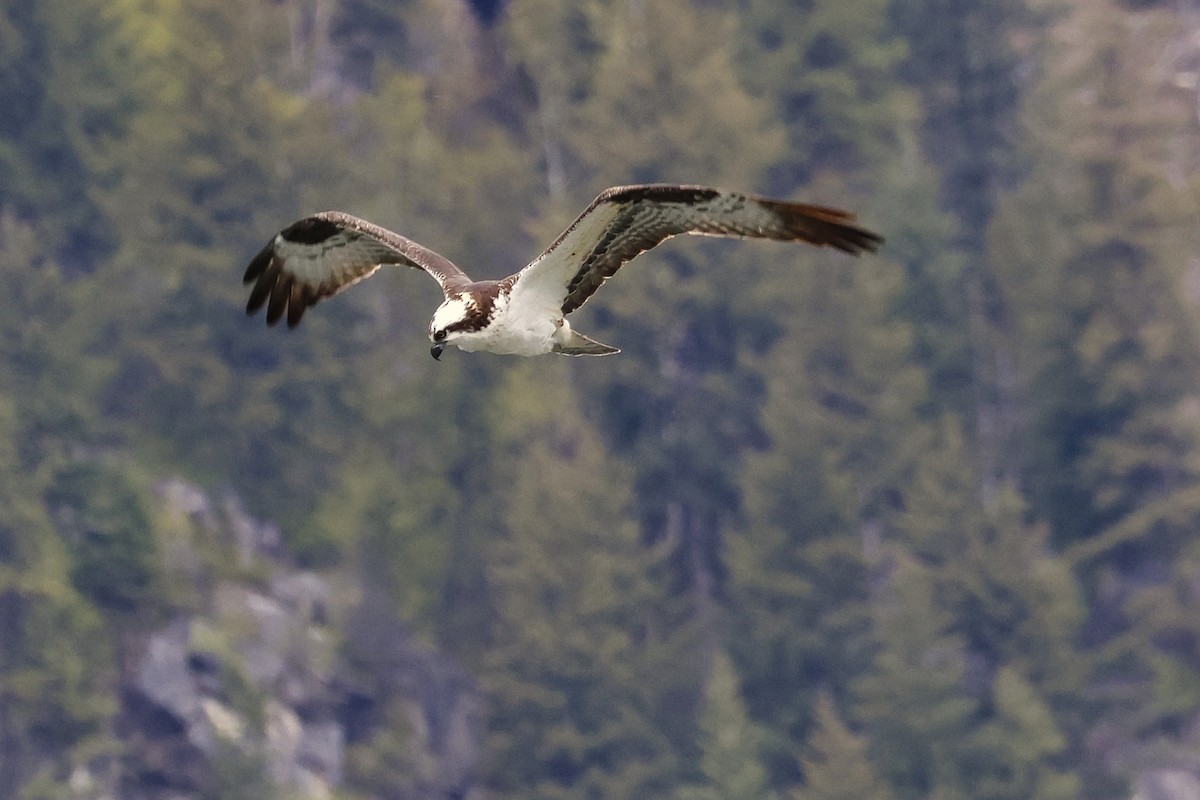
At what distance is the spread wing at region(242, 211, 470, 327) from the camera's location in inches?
677

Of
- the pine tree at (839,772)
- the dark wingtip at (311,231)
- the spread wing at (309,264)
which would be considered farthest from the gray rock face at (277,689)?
the dark wingtip at (311,231)

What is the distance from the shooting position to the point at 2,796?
45125mm

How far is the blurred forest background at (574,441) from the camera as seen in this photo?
4678 cm

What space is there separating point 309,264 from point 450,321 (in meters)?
3.08

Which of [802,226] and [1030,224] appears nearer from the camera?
[802,226]

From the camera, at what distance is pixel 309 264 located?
57.4 feet

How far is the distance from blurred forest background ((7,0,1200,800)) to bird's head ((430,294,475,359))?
30.2 metres

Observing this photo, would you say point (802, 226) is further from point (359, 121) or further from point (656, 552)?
point (359, 121)

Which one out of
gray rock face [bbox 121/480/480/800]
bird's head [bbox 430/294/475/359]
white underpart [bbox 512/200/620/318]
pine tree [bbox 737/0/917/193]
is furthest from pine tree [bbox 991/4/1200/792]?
bird's head [bbox 430/294/475/359]

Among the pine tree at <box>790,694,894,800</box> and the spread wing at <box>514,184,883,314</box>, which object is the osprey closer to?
the spread wing at <box>514,184,883,314</box>

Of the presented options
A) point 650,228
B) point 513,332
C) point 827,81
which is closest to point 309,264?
point 513,332

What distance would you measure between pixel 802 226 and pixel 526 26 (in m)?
41.8

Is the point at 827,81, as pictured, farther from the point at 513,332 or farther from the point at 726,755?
the point at 513,332

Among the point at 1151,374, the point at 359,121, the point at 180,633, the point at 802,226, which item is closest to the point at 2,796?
the point at 180,633
